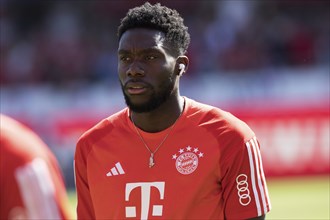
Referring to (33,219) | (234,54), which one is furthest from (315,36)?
(33,219)

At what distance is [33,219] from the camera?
3145 millimetres

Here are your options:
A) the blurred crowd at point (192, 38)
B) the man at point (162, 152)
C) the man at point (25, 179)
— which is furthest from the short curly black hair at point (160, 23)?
the blurred crowd at point (192, 38)

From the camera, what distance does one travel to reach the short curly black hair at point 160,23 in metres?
5.24

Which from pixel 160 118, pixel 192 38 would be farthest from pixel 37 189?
pixel 192 38

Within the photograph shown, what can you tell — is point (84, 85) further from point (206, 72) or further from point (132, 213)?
point (132, 213)

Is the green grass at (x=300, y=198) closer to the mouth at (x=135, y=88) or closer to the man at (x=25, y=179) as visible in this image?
the mouth at (x=135, y=88)

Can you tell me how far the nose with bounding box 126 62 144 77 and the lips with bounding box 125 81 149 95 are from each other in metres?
0.05

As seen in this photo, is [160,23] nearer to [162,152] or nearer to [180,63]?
[180,63]

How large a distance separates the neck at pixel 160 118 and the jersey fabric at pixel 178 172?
4cm

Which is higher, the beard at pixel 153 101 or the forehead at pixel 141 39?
the forehead at pixel 141 39

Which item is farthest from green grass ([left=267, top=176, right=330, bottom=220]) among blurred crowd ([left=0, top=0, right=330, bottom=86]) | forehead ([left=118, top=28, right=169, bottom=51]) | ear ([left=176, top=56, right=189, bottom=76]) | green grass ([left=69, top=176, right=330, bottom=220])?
forehead ([left=118, top=28, right=169, bottom=51])

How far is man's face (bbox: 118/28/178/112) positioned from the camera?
5.05 meters

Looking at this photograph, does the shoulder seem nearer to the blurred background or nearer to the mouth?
the mouth

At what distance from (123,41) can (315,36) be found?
15.5m
